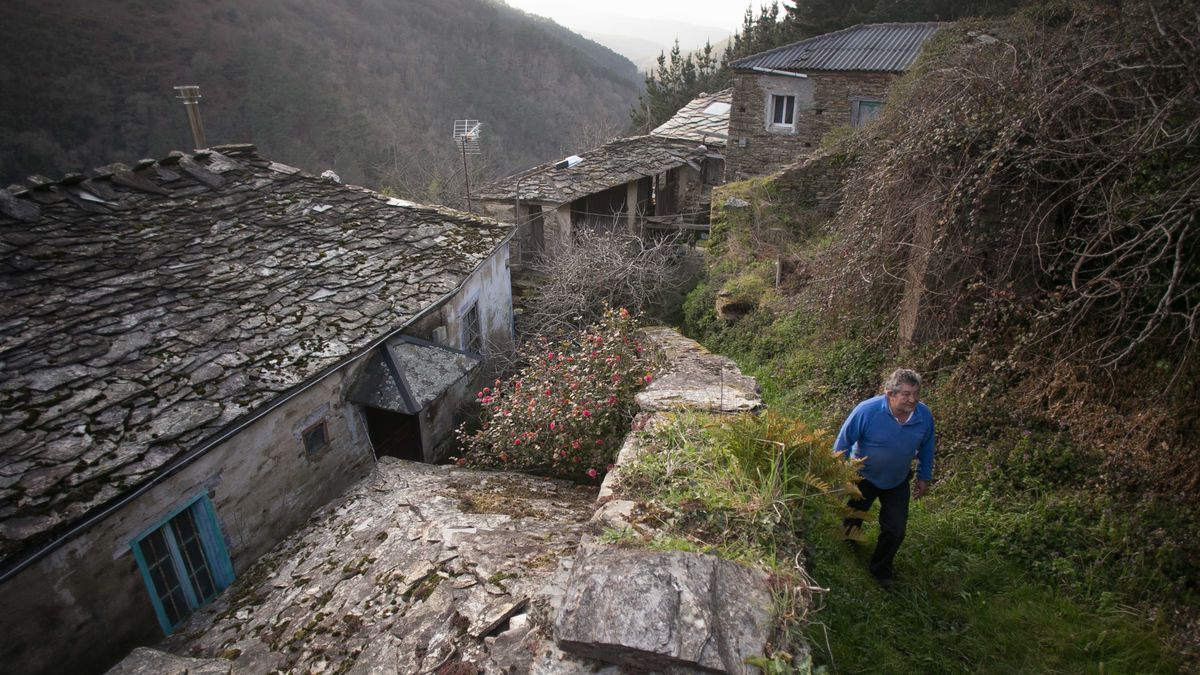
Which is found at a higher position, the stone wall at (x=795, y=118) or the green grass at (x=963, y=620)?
the stone wall at (x=795, y=118)

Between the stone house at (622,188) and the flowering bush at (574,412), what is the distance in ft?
26.8

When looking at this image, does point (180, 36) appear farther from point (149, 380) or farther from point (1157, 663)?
point (1157, 663)

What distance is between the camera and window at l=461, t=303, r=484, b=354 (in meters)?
10.2

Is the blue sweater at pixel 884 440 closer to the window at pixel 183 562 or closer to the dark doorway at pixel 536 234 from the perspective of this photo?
the window at pixel 183 562

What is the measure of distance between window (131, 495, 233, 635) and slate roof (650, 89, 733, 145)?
19062mm

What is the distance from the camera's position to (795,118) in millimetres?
16672

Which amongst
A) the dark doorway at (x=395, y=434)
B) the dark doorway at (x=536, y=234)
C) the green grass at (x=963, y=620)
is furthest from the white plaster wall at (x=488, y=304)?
the green grass at (x=963, y=620)

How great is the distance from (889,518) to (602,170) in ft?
47.8

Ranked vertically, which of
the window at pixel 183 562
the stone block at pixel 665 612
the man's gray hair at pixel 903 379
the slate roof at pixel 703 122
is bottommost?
the window at pixel 183 562

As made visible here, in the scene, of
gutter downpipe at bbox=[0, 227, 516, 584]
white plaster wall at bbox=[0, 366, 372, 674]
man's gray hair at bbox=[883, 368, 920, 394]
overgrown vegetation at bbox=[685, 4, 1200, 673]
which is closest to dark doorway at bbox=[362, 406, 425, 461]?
white plaster wall at bbox=[0, 366, 372, 674]

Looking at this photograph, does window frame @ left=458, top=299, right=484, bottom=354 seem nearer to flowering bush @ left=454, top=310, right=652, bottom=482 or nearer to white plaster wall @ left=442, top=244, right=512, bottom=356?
white plaster wall @ left=442, top=244, right=512, bottom=356

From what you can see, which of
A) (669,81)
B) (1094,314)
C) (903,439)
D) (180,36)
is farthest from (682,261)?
(180,36)

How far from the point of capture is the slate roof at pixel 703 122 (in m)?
21.9

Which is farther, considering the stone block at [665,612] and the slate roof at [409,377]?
the slate roof at [409,377]
